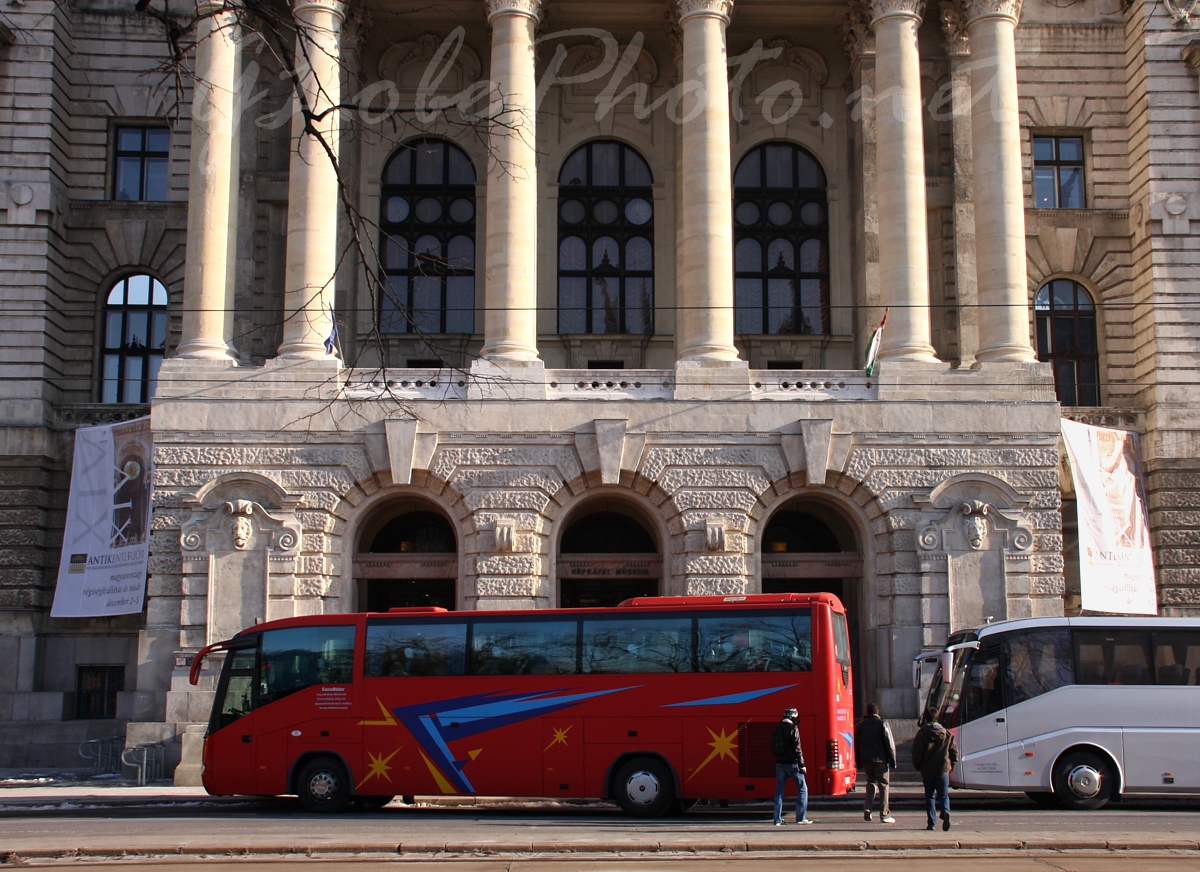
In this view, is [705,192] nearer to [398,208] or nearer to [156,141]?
[398,208]

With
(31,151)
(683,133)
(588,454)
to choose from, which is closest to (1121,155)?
(683,133)

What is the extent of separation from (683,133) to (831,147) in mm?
6464

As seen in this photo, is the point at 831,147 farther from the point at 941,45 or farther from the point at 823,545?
the point at 823,545

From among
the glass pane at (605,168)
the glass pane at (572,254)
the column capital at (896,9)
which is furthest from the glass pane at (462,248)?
the column capital at (896,9)

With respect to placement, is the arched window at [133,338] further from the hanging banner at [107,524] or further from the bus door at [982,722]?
the bus door at [982,722]

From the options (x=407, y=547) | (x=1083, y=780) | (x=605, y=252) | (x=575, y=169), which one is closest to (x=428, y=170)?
(x=575, y=169)

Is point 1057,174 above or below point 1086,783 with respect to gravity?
above

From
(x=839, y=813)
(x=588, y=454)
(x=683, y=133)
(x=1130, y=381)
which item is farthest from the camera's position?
(x=1130, y=381)

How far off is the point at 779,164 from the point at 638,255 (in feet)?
16.3

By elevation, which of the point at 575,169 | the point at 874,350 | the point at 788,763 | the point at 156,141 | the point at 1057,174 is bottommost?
the point at 788,763

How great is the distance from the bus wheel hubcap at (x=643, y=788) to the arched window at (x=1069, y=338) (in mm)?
20361

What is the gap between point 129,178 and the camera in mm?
39281

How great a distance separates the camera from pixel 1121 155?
1532 inches

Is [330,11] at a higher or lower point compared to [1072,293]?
higher
